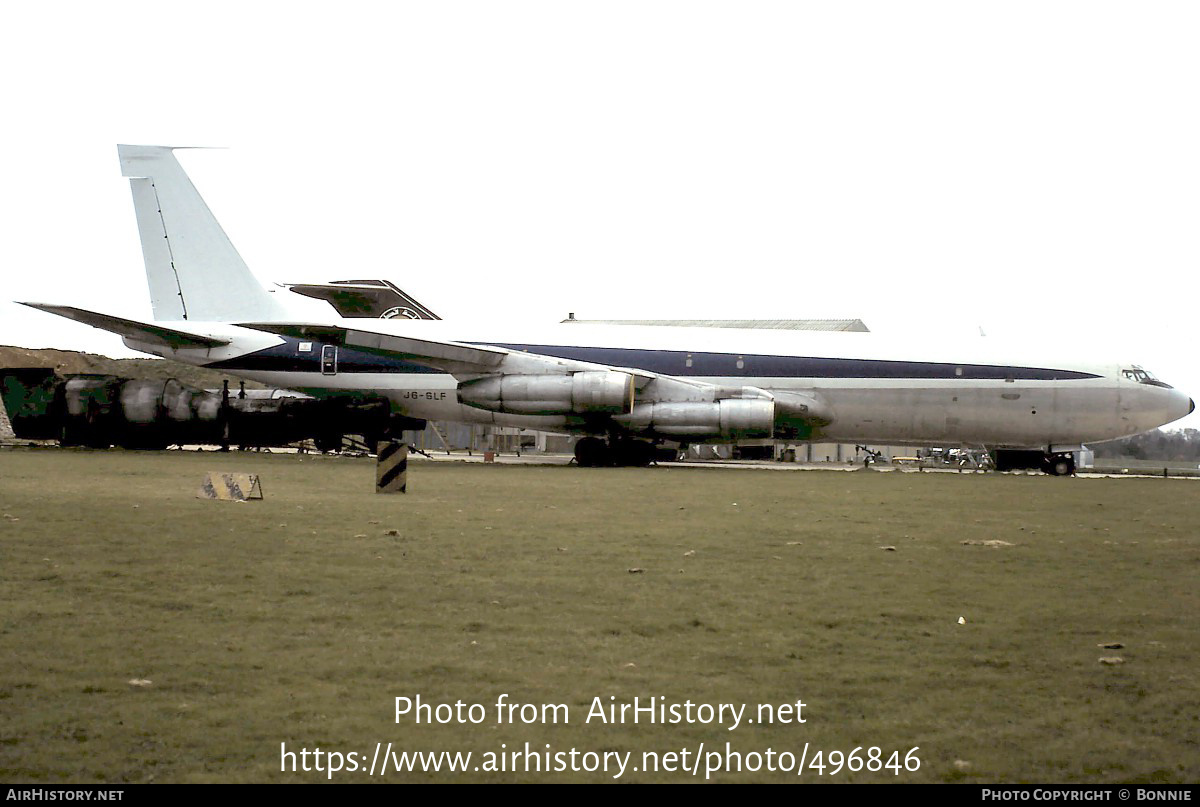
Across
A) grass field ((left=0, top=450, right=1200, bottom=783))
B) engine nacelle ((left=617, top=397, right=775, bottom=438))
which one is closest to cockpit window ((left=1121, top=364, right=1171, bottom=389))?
engine nacelle ((left=617, top=397, right=775, bottom=438))

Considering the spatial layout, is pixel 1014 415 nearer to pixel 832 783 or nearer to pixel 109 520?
pixel 109 520

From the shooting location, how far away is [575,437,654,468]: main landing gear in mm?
27234

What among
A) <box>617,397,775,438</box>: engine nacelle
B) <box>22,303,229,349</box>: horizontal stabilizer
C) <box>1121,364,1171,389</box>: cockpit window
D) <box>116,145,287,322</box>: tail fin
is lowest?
<box>617,397,775,438</box>: engine nacelle

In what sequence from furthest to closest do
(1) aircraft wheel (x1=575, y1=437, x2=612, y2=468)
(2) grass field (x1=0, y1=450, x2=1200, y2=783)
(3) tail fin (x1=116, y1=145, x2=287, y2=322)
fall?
(3) tail fin (x1=116, y1=145, x2=287, y2=322) → (1) aircraft wheel (x1=575, y1=437, x2=612, y2=468) → (2) grass field (x1=0, y1=450, x2=1200, y2=783)

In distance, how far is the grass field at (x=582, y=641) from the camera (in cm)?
379

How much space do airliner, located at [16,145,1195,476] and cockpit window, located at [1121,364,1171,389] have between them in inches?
1.3

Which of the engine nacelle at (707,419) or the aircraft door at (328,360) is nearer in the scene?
the engine nacelle at (707,419)

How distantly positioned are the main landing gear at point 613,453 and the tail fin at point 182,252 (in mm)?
9535

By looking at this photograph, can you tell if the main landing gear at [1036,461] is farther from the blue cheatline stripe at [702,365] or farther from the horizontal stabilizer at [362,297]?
the horizontal stabilizer at [362,297]

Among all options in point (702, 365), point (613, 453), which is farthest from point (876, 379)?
point (613, 453)

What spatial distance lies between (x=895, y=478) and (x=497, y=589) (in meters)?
17.4

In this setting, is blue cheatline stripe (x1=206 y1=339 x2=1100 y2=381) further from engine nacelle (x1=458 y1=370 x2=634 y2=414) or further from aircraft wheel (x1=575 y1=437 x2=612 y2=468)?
aircraft wheel (x1=575 y1=437 x2=612 y2=468)

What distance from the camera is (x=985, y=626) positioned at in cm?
597

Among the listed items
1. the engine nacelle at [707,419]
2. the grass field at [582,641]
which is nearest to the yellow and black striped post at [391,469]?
the grass field at [582,641]
